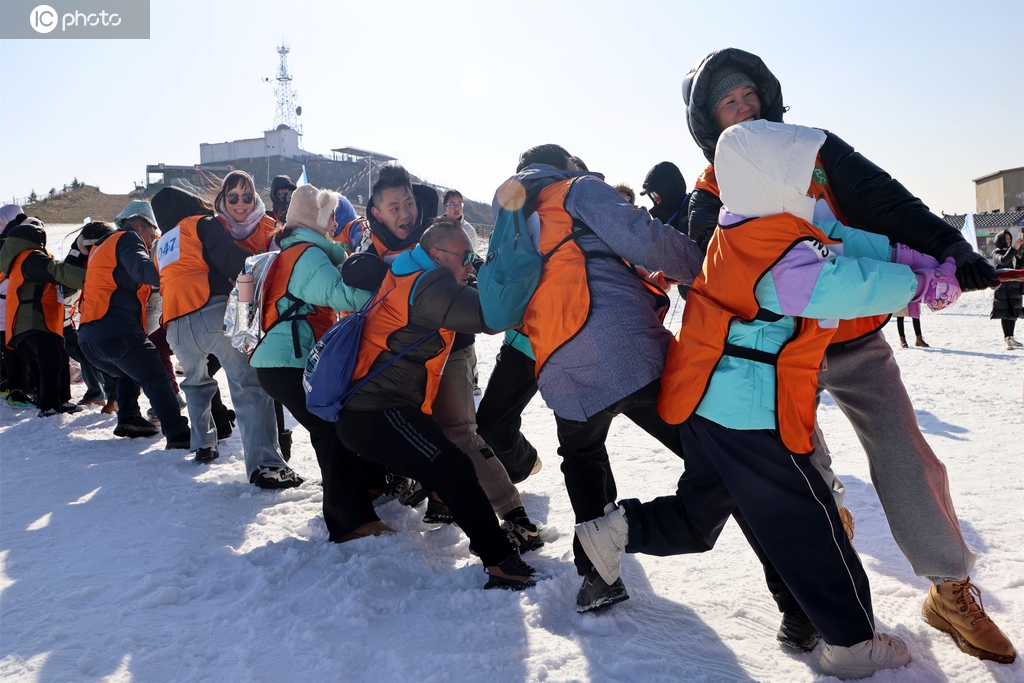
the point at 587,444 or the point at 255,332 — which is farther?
the point at 255,332

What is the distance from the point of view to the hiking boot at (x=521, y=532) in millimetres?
3395

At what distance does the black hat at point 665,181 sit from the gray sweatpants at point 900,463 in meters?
1.52

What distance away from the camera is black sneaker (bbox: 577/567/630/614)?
8.80 feet

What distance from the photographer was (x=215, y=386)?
543 centimetres

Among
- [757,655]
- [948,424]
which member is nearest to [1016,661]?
[757,655]

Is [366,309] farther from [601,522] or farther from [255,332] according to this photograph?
[601,522]

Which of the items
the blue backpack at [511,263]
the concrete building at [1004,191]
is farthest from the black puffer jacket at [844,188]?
the concrete building at [1004,191]

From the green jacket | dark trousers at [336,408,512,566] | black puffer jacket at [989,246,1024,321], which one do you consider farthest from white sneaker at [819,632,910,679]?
black puffer jacket at [989,246,1024,321]

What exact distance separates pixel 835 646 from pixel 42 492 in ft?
15.8

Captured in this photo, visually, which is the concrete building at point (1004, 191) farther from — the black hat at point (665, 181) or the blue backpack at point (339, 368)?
the blue backpack at point (339, 368)

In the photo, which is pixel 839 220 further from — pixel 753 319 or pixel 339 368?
pixel 339 368

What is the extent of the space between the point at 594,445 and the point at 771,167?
4.13 ft

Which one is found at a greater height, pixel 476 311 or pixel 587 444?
pixel 476 311

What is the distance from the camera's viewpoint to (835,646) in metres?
2.13
